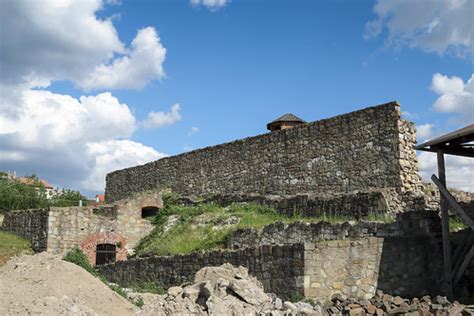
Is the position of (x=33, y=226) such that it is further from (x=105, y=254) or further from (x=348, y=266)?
(x=348, y=266)

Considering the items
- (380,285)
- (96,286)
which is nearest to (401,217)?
(380,285)

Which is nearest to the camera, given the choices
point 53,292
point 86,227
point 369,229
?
point 53,292

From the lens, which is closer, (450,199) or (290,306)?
(290,306)

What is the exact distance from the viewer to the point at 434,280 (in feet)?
38.5

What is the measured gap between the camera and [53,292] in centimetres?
910

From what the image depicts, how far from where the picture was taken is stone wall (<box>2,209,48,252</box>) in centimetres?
2014

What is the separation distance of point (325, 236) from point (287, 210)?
11.2ft

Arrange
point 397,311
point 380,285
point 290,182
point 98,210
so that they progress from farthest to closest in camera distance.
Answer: point 98,210
point 290,182
point 380,285
point 397,311

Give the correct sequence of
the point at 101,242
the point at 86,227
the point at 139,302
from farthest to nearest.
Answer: the point at 101,242 → the point at 86,227 → the point at 139,302

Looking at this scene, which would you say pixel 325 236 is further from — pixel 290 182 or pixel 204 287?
pixel 290 182

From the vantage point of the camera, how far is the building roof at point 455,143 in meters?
11.1

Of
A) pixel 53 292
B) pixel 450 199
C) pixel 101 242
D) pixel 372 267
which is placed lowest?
pixel 53 292

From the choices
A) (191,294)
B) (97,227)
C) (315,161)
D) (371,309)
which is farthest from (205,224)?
(371,309)

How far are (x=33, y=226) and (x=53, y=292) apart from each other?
12.6 metres
